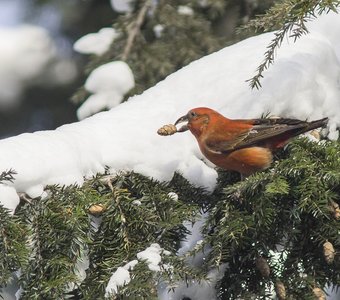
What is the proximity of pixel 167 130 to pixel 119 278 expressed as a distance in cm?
61

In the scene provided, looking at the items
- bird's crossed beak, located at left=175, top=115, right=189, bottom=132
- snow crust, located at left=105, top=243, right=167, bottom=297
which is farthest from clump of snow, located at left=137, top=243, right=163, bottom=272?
bird's crossed beak, located at left=175, top=115, right=189, bottom=132

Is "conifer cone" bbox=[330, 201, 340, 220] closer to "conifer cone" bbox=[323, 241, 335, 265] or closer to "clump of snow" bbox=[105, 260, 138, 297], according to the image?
"conifer cone" bbox=[323, 241, 335, 265]

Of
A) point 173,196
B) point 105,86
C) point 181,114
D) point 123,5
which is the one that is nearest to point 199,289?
point 173,196

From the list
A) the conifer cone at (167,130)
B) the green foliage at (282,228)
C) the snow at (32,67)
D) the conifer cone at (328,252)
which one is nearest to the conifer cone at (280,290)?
the green foliage at (282,228)

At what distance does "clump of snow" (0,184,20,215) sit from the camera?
98.4 inches

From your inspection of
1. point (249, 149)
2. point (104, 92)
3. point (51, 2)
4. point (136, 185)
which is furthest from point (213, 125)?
point (51, 2)

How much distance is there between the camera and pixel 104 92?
13.9 feet

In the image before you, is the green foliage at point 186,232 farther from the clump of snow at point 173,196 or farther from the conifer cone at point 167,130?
the conifer cone at point 167,130

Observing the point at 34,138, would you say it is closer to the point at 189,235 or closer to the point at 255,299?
the point at 189,235

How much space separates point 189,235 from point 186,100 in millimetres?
558

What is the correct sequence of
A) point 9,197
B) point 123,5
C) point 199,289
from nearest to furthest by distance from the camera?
1. point 9,197
2. point 199,289
3. point 123,5

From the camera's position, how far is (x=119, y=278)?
2.42 metres

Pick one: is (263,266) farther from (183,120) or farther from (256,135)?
(183,120)

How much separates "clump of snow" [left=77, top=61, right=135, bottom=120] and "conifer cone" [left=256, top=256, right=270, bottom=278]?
1801 millimetres
